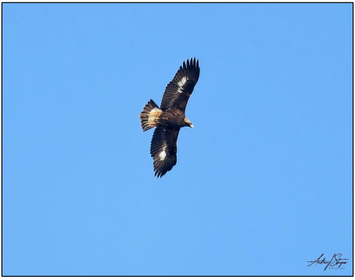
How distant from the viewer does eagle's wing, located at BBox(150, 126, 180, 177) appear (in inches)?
853

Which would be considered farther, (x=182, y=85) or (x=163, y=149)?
(x=163, y=149)

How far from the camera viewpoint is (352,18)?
73.0 feet

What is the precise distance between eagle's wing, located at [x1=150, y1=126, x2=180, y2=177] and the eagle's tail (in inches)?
23.0

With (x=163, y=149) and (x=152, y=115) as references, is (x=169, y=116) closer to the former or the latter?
(x=152, y=115)

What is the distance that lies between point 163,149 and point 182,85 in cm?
230

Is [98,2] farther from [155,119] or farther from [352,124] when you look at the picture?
[352,124]

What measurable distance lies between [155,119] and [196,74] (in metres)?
1.81

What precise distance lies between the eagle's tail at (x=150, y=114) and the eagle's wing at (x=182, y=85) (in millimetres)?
379

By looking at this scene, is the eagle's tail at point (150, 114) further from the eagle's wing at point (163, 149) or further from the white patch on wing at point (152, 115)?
the eagle's wing at point (163, 149)

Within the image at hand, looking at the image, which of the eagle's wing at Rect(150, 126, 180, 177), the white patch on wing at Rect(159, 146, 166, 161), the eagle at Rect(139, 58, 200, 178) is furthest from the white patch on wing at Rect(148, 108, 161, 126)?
the white patch on wing at Rect(159, 146, 166, 161)

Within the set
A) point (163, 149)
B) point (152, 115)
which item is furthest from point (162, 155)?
point (152, 115)

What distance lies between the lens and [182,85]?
67.9ft

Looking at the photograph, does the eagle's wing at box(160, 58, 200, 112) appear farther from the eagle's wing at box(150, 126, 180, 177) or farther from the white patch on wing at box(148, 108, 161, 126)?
the eagle's wing at box(150, 126, 180, 177)

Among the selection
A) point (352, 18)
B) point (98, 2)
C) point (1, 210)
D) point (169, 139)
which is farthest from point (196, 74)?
point (1, 210)
